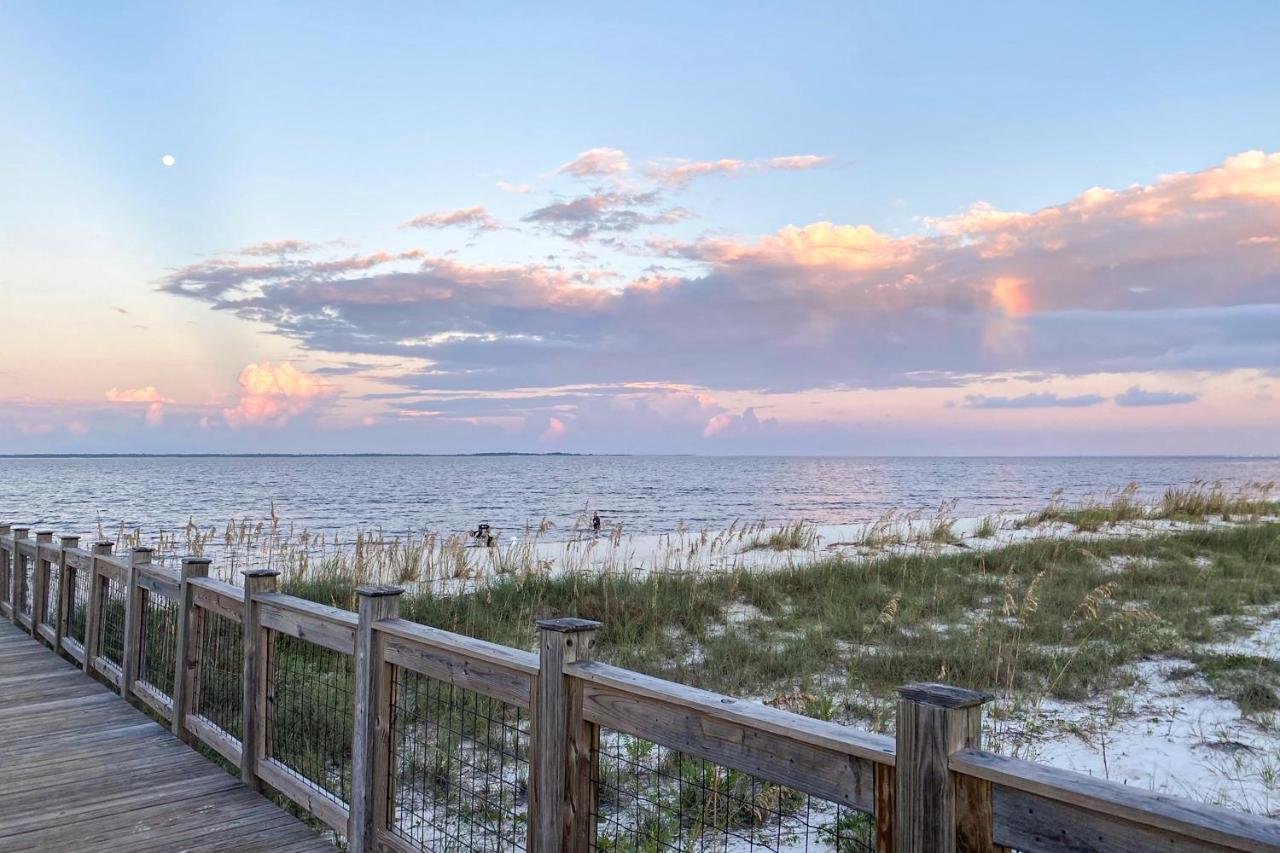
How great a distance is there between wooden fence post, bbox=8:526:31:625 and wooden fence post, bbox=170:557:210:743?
18.6 feet

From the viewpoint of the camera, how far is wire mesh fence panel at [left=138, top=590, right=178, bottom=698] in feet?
20.9

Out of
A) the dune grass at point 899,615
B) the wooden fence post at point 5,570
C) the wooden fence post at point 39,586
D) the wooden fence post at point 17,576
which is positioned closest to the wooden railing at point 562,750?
the wooden fence post at point 39,586

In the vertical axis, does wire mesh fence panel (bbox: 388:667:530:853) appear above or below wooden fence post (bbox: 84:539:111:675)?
below

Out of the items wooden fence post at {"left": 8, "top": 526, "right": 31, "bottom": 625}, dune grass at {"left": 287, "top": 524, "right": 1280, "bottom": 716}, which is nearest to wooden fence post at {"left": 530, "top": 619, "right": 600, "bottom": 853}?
dune grass at {"left": 287, "top": 524, "right": 1280, "bottom": 716}

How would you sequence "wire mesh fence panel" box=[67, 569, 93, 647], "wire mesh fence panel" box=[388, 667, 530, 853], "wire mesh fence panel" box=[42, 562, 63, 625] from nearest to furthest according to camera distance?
"wire mesh fence panel" box=[388, 667, 530, 853] → "wire mesh fence panel" box=[67, 569, 93, 647] → "wire mesh fence panel" box=[42, 562, 63, 625]

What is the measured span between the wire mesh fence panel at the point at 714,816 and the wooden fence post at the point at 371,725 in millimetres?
1180

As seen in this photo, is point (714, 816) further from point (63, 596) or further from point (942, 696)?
point (63, 596)

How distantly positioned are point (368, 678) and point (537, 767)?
4.06 ft

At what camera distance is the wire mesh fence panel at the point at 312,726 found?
15.9 feet

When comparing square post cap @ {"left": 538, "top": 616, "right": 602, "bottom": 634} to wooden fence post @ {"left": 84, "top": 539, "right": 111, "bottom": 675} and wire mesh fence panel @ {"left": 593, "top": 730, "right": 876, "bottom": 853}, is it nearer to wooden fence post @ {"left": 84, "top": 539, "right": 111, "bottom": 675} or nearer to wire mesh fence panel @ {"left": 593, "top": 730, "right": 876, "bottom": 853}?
wire mesh fence panel @ {"left": 593, "top": 730, "right": 876, "bottom": 853}

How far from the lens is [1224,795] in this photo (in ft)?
15.7

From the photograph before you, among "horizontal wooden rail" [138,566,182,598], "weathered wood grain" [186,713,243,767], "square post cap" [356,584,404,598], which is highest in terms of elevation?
"square post cap" [356,584,404,598]

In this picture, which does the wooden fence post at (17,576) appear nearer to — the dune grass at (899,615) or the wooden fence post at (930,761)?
the dune grass at (899,615)

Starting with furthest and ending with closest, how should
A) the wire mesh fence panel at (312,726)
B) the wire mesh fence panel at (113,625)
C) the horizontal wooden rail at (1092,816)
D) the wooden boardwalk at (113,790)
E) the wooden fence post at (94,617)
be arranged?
the wire mesh fence panel at (113,625), the wooden fence post at (94,617), the wire mesh fence panel at (312,726), the wooden boardwalk at (113,790), the horizontal wooden rail at (1092,816)
